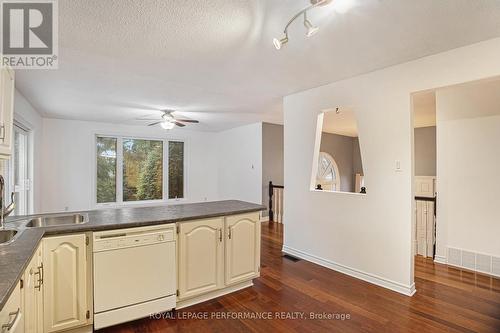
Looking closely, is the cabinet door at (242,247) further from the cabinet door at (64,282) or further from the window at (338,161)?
the window at (338,161)

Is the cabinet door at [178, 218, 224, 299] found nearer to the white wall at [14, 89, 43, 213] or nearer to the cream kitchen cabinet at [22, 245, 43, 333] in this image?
the cream kitchen cabinet at [22, 245, 43, 333]

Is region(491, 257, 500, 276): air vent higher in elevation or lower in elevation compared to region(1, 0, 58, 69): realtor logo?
lower

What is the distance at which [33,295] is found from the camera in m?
1.71

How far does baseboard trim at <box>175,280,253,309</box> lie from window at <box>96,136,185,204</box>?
4.92 metres

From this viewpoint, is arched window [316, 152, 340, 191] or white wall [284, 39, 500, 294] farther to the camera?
arched window [316, 152, 340, 191]

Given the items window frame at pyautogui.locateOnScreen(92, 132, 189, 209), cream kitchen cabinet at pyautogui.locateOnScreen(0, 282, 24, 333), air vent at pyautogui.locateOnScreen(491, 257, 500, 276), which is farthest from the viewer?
window frame at pyautogui.locateOnScreen(92, 132, 189, 209)

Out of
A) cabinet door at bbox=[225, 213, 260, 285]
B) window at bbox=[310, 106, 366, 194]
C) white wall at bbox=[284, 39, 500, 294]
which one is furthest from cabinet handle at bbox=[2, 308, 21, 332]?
window at bbox=[310, 106, 366, 194]

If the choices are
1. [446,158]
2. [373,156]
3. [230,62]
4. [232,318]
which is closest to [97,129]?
[230,62]

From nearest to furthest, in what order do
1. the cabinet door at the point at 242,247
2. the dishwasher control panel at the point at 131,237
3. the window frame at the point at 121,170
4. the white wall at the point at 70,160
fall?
the dishwasher control panel at the point at 131,237 → the cabinet door at the point at 242,247 → the white wall at the point at 70,160 → the window frame at the point at 121,170

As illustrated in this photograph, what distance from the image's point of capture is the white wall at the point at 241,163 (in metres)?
6.36

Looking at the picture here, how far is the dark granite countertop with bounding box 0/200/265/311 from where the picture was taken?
4.08 feet

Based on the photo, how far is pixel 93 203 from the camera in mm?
6180

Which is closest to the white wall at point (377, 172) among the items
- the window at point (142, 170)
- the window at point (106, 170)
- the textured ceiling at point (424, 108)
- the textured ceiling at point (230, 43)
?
the textured ceiling at point (230, 43)

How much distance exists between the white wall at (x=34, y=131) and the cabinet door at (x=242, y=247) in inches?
132
